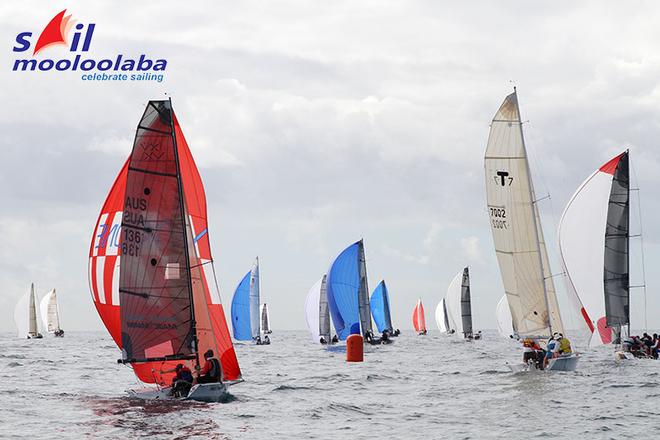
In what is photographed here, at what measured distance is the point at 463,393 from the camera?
2958 cm

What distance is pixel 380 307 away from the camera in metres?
85.1

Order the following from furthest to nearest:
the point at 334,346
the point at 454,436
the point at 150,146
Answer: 1. the point at 334,346
2. the point at 150,146
3. the point at 454,436

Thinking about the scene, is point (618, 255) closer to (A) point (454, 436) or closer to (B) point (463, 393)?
(B) point (463, 393)

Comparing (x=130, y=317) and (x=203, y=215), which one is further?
(x=203, y=215)

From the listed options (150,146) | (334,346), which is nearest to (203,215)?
(150,146)

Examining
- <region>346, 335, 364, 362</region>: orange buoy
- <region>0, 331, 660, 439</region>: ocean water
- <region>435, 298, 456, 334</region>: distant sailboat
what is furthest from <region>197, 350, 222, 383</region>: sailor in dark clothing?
<region>435, 298, 456, 334</region>: distant sailboat

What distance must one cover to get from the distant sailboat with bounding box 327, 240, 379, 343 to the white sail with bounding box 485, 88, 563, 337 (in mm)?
22323

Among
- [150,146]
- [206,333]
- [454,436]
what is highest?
[150,146]

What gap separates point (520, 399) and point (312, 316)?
43.0m

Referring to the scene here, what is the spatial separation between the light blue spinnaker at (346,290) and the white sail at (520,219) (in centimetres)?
2232

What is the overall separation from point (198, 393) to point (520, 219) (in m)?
15.7

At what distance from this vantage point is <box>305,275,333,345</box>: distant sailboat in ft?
221

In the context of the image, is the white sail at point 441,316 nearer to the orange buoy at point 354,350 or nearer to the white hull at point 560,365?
the orange buoy at point 354,350

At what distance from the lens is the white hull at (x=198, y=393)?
23.7m
